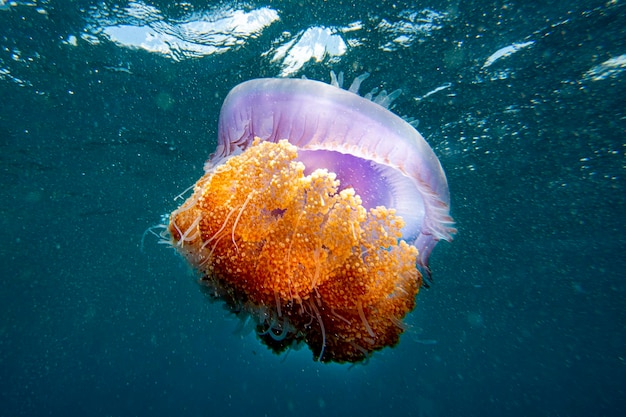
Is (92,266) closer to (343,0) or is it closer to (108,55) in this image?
(108,55)

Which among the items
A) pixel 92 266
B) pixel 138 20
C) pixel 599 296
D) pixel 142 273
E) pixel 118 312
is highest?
pixel 138 20

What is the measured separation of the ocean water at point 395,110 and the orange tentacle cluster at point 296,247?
49 cm

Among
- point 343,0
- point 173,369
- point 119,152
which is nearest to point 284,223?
point 343,0

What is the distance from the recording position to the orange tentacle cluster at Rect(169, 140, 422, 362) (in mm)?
1814

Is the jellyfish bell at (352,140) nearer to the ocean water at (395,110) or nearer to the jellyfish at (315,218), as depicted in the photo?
the jellyfish at (315,218)

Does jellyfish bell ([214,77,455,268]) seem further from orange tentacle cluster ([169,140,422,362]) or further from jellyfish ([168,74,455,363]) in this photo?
orange tentacle cluster ([169,140,422,362])

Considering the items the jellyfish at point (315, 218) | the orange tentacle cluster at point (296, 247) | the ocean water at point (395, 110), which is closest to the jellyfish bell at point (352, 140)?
the jellyfish at point (315, 218)

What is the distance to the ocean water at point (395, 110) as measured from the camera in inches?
233

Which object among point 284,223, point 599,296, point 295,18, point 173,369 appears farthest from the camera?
point 173,369

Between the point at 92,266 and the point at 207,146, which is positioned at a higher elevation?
the point at 207,146

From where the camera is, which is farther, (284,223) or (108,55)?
(108,55)

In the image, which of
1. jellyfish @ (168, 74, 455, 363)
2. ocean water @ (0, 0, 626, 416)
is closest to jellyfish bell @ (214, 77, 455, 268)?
jellyfish @ (168, 74, 455, 363)

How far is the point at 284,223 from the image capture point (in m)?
1.84

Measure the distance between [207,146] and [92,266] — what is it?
16.8 m
